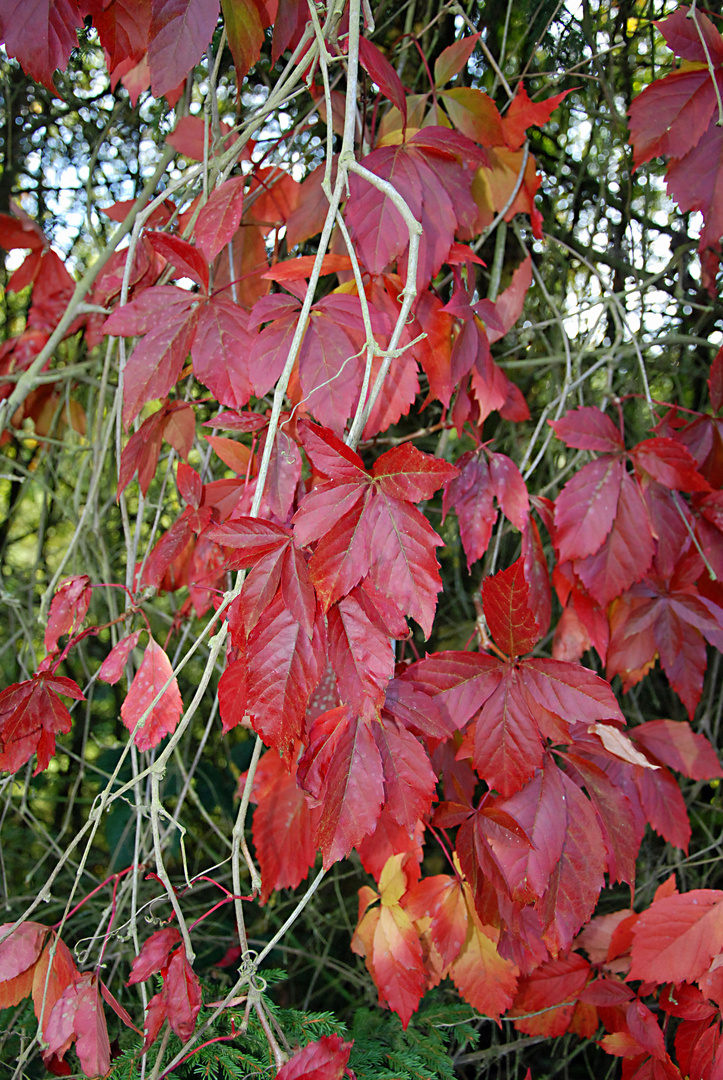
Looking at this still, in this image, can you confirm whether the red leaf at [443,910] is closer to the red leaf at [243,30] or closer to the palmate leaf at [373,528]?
the palmate leaf at [373,528]

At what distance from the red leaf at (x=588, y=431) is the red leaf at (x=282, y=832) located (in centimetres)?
58

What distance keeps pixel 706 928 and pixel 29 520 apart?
1.67 metres

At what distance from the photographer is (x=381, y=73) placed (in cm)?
77

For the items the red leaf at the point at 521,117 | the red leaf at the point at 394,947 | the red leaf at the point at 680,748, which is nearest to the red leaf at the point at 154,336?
the red leaf at the point at 521,117

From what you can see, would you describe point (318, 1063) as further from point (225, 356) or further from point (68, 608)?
point (225, 356)

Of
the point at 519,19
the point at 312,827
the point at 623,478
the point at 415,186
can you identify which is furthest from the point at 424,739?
the point at 519,19

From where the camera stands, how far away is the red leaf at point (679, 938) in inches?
31.6

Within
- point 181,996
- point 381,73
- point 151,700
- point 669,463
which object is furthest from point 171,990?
point 381,73

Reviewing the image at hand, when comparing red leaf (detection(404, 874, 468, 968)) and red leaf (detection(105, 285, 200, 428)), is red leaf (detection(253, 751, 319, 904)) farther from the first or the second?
red leaf (detection(105, 285, 200, 428))

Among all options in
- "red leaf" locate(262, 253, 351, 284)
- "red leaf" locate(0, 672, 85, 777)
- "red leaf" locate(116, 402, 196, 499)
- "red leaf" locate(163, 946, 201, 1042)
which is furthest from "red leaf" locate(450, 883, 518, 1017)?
"red leaf" locate(262, 253, 351, 284)

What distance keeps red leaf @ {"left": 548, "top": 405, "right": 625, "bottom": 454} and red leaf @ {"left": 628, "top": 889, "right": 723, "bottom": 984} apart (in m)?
0.57

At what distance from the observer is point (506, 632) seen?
0.72 meters

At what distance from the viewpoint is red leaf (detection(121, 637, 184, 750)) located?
29.9 inches

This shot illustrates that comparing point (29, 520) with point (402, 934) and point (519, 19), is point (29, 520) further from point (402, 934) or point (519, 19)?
point (519, 19)
